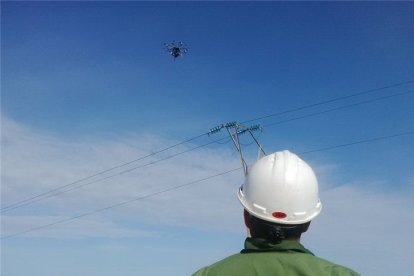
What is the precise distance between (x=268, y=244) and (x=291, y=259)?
0.25m

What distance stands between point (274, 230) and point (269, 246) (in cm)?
Answer: 19

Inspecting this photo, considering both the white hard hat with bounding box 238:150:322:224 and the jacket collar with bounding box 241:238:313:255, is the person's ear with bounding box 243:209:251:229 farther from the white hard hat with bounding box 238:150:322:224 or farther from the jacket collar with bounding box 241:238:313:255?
the jacket collar with bounding box 241:238:313:255

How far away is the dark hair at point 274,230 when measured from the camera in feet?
11.8

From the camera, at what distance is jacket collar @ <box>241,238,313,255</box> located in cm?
346

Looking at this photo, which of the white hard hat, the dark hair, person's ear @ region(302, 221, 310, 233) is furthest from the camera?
the white hard hat

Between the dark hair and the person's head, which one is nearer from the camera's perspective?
the dark hair

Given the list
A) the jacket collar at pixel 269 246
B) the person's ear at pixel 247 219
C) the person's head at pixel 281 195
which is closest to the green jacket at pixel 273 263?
the jacket collar at pixel 269 246

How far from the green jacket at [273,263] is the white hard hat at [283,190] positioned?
16.0 inches

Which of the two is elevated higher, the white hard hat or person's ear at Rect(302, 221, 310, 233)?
the white hard hat

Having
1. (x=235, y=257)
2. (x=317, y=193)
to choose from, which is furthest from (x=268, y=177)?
(x=235, y=257)

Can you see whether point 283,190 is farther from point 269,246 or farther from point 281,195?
A: point 269,246

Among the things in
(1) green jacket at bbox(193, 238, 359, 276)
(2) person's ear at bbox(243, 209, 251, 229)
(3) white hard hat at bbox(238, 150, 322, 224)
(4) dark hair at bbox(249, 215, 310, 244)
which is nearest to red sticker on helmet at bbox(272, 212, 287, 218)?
(3) white hard hat at bbox(238, 150, 322, 224)

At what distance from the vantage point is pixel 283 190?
399 cm

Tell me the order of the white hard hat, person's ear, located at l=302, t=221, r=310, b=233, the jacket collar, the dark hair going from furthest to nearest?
the white hard hat → person's ear, located at l=302, t=221, r=310, b=233 → the dark hair → the jacket collar
